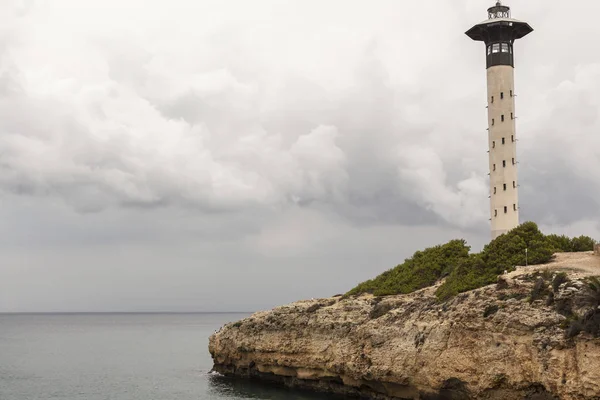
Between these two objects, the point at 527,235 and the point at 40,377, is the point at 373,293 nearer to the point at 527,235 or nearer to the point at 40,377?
the point at 527,235

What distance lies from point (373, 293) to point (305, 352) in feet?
28.8

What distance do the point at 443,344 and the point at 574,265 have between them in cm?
1021

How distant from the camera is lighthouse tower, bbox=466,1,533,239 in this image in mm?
60125

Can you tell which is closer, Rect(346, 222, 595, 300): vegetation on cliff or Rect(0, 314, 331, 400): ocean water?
Rect(346, 222, 595, 300): vegetation on cliff

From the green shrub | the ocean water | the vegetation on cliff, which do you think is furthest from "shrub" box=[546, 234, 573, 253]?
the ocean water

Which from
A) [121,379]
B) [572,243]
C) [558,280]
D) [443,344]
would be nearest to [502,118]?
[572,243]

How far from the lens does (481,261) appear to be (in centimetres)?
4481

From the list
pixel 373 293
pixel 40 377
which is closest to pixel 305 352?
pixel 373 293

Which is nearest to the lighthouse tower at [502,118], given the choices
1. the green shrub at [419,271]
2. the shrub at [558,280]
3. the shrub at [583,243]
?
the green shrub at [419,271]

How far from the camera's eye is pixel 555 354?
102 ft

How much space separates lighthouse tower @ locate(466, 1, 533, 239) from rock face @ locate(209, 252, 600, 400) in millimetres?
17211

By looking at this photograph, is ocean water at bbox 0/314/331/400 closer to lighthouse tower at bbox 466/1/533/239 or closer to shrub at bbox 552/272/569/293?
shrub at bbox 552/272/569/293

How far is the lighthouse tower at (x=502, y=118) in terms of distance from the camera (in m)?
60.1

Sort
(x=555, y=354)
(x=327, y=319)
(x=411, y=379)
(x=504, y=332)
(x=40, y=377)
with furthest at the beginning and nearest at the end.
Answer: (x=40, y=377)
(x=327, y=319)
(x=411, y=379)
(x=504, y=332)
(x=555, y=354)
